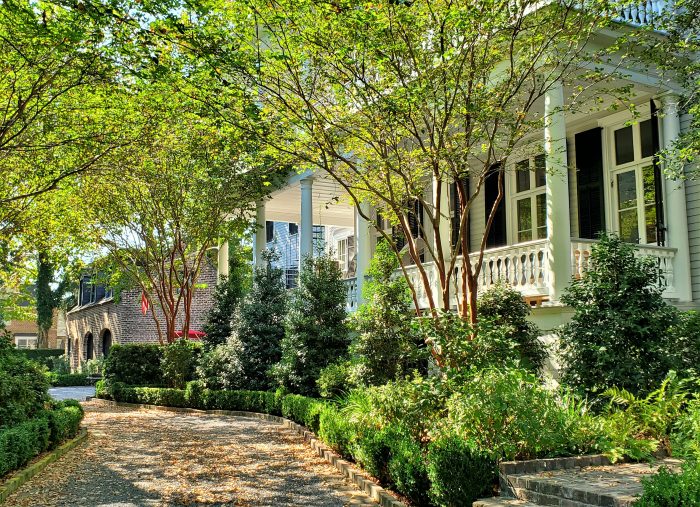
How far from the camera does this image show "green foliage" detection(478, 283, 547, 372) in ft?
35.8

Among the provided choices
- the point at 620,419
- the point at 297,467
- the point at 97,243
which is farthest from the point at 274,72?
the point at 97,243

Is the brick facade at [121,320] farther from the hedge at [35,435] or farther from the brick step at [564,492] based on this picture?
the brick step at [564,492]

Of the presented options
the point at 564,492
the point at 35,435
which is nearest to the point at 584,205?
the point at 564,492

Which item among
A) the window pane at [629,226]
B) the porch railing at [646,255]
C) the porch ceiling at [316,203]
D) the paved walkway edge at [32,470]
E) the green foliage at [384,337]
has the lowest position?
the paved walkway edge at [32,470]

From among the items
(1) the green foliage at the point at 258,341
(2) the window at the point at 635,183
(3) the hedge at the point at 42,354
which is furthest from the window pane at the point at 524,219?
(3) the hedge at the point at 42,354

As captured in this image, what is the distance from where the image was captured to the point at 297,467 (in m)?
9.73

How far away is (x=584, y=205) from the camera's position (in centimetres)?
1567

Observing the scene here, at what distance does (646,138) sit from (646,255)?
326 centimetres

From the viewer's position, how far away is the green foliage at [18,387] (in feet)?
34.3

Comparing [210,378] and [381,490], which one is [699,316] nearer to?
[381,490]

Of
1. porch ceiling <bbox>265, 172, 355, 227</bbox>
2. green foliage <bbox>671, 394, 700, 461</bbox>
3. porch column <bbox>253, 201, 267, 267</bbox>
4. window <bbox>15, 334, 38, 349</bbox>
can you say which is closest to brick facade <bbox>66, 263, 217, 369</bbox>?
porch ceiling <bbox>265, 172, 355, 227</bbox>

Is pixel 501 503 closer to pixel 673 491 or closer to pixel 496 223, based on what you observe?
pixel 673 491

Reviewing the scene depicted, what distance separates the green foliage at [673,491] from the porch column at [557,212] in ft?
21.2

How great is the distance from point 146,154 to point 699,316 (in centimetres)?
1136
